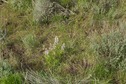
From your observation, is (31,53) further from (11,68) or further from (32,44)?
(11,68)

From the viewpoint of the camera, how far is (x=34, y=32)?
14.8ft

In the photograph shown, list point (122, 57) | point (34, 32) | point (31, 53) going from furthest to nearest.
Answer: point (34, 32)
point (31, 53)
point (122, 57)

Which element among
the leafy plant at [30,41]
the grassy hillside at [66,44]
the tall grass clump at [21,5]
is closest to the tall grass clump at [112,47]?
the grassy hillside at [66,44]

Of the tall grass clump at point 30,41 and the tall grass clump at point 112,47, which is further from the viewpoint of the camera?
the tall grass clump at point 30,41

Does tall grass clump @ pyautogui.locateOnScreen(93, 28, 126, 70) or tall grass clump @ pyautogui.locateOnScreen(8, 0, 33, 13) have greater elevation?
tall grass clump @ pyautogui.locateOnScreen(8, 0, 33, 13)

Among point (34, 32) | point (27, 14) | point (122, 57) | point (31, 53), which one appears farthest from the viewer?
point (27, 14)

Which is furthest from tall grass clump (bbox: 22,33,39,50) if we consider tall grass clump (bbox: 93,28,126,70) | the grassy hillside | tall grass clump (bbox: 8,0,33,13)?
tall grass clump (bbox: 93,28,126,70)

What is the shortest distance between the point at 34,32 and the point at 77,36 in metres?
0.62

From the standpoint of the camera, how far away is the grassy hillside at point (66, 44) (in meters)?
3.71

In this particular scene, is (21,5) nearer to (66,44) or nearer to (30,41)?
(30,41)

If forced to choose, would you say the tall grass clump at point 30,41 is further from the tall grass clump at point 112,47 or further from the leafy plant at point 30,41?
the tall grass clump at point 112,47

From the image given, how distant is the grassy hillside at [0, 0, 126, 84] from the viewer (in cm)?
371

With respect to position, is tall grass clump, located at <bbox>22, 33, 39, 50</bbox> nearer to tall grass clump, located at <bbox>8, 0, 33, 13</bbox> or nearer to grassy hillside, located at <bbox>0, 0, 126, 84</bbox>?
grassy hillside, located at <bbox>0, 0, 126, 84</bbox>

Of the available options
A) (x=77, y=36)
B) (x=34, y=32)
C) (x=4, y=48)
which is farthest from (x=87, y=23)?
(x=4, y=48)
